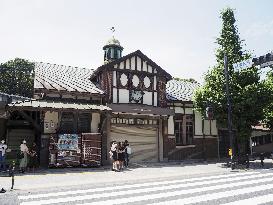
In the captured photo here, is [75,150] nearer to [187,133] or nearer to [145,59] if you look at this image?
[145,59]

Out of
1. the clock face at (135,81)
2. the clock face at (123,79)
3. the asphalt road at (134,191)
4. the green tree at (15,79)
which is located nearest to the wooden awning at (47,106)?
the clock face at (123,79)

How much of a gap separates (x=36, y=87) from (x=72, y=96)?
245 centimetres

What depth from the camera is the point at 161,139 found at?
2356cm

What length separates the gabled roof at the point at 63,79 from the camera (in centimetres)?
2033

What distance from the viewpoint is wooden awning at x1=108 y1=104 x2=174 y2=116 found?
67.9ft

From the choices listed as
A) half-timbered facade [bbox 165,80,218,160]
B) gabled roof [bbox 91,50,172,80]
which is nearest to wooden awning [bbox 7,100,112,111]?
gabled roof [bbox 91,50,172,80]

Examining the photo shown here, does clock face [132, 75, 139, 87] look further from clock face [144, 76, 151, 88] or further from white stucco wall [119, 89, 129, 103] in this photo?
white stucco wall [119, 89, 129, 103]

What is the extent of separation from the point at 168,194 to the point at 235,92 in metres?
12.4

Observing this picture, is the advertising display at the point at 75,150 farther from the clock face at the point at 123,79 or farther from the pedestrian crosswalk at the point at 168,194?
the pedestrian crosswalk at the point at 168,194

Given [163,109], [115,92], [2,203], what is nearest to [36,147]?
[115,92]

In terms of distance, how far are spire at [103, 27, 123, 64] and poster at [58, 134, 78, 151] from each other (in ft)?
33.3

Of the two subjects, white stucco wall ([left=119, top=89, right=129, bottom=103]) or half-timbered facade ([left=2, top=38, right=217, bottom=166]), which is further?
white stucco wall ([left=119, top=89, right=129, bottom=103])

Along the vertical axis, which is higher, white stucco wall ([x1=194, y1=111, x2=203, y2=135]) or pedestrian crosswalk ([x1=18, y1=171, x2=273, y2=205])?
white stucco wall ([x1=194, y1=111, x2=203, y2=135])

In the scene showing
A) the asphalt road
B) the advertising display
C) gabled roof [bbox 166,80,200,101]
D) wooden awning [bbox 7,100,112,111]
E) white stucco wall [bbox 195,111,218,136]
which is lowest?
the asphalt road
